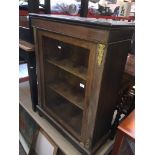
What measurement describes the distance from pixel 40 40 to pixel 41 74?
0.28 meters

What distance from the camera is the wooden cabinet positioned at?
0.82 meters

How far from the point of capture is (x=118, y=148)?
3.12ft

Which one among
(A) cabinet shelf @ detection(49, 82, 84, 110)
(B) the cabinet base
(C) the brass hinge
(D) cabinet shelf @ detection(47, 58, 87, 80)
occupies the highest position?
(C) the brass hinge

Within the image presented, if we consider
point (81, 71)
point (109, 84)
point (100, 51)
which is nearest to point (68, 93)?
point (81, 71)

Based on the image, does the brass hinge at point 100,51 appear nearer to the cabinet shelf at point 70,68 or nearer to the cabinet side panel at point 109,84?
the cabinet side panel at point 109,84

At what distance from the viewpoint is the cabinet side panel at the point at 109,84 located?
86 centimetres

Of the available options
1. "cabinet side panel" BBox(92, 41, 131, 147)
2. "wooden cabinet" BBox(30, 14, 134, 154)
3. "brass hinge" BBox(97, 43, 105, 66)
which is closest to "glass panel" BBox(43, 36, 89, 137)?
"wooden cabinet" BBox(30, 14, 134, 154)

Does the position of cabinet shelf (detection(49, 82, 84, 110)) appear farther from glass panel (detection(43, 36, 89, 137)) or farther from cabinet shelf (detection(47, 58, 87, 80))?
cabinet shelf (detection(47, 58, 87, 80))

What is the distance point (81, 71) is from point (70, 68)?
0.36 ft

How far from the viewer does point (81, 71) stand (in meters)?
1.12

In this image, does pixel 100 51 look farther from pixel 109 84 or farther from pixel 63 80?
pixel 63 80
